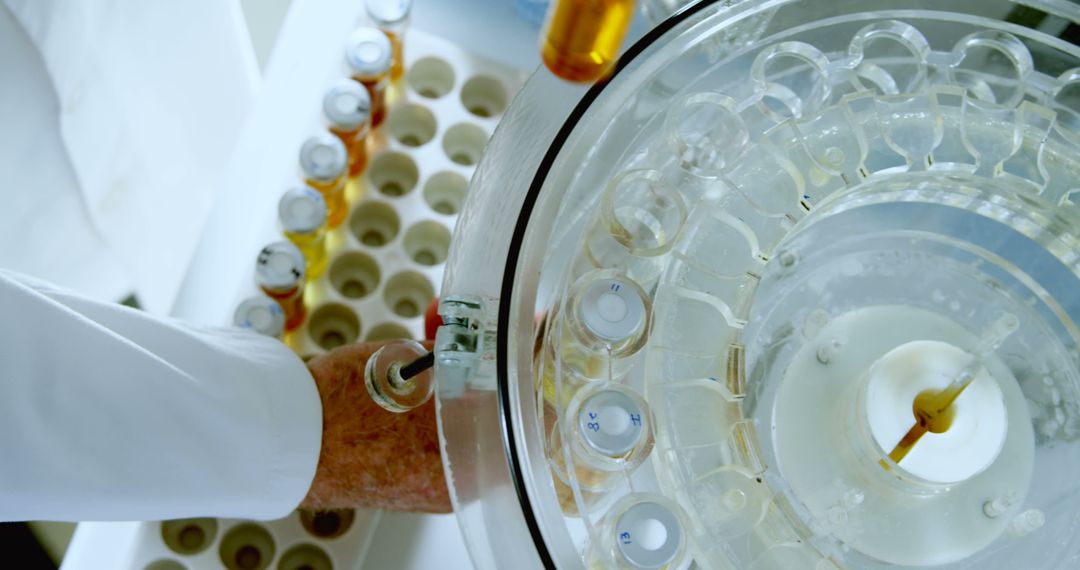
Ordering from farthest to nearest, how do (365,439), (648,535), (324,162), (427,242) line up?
(427,242) < (324,162) < (365,439) < (648,535)

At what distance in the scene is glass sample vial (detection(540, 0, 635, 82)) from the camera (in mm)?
337

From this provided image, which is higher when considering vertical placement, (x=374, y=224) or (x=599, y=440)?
(x=599, y=440)

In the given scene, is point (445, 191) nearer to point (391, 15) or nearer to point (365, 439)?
point (391, 15)

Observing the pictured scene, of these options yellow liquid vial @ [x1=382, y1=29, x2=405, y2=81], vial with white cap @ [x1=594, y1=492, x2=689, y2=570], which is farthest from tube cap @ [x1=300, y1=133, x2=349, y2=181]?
vial with white cap @ [x1=594, y1=492, x2=689, y2=570]

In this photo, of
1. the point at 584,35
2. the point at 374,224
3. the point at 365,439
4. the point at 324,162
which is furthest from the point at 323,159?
the point at 584,35

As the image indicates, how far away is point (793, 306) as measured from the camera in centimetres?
55

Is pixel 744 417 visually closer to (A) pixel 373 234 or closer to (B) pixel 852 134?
(B) pixel 852 134

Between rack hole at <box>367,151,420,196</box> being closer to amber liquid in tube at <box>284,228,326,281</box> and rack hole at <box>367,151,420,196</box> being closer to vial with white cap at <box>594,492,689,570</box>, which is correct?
amber liquid in tube at <box>284,228,326,281</box>

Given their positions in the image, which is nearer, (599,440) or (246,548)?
(599,440)

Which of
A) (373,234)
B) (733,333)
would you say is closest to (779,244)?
(733,333)

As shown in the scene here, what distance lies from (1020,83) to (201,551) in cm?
66

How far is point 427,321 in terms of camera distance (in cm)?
70

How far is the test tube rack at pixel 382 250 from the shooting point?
0.72 m

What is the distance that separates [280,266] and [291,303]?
44 mm
